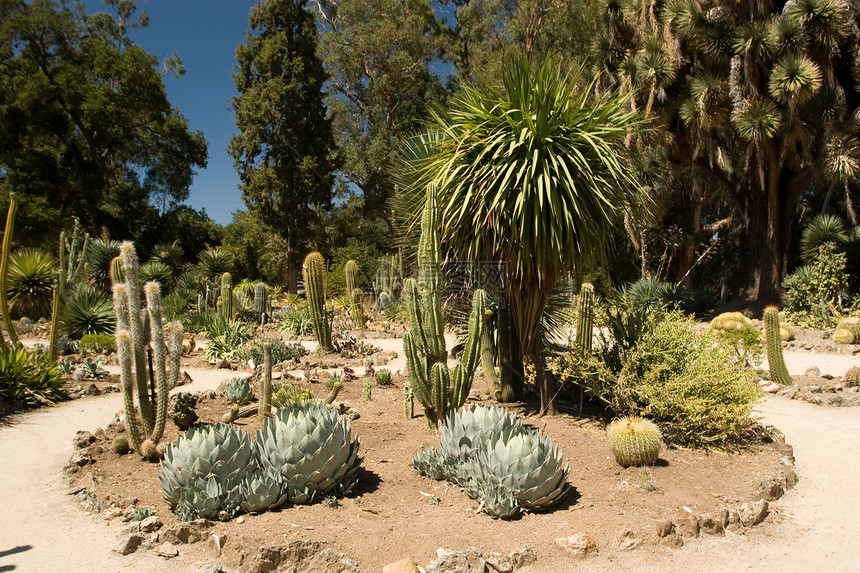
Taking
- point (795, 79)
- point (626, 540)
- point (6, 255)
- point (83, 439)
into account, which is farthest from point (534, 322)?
point (795, 79)

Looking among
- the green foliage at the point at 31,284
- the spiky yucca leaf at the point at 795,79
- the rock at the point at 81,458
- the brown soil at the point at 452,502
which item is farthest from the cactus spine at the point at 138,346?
the spiky yucca leaf at the point at 795,79

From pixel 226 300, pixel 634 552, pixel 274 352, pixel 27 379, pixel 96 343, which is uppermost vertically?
pixel 226 300

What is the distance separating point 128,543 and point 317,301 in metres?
7.13

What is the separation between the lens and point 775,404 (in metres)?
7.07

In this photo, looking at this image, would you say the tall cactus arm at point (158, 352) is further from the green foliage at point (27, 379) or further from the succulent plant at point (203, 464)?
the green foliage at point (27, 379)

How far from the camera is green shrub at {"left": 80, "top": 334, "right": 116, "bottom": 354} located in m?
9.88

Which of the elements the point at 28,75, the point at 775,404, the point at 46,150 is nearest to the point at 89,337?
the point at 775,404

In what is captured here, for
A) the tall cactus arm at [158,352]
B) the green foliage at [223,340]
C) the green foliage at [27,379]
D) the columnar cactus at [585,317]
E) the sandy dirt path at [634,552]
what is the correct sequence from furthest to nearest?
the green foliage at [223,340] < the green foliage at [27,379] < the columnar cactus at [585,317] < the tall cactus arm at [158,352] < the sandy dirt path at [634,552]

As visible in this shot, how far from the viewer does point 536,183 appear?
18.0ft

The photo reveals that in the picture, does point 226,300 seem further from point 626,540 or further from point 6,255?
point 626,540

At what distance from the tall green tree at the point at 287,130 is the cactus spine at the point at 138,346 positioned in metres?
19.1

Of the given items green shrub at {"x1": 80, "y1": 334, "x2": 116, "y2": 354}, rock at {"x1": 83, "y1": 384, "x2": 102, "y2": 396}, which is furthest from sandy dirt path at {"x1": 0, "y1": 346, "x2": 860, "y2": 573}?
green shrub at {"x1": 80, "y1": 334, "x2": 116, "y2": 354}

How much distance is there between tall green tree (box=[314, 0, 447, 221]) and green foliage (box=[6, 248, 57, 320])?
52.5 ft

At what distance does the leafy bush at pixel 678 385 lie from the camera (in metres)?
5.10
